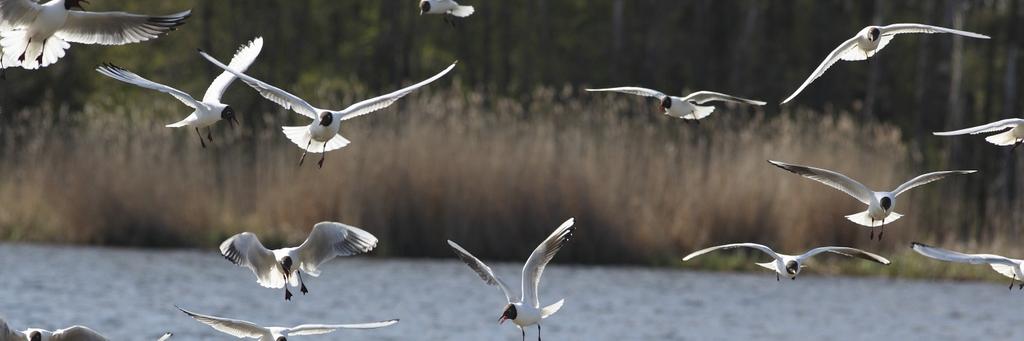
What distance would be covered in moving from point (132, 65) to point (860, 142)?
1942cm

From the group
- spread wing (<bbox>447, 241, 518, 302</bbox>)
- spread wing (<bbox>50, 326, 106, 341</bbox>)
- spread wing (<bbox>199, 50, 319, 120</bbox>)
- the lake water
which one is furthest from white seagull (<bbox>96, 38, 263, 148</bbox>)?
the lake water

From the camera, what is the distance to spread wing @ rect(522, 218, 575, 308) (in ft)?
26.3

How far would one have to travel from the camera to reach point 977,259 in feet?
24.7

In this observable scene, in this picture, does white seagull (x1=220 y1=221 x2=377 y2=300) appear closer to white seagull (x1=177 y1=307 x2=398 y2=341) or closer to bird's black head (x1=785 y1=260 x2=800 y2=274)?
white seagull (x1=177 y1=307 x2=398 y2=341)

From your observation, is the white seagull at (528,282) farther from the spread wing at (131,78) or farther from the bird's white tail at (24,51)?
the bird's white tail at (24,51)

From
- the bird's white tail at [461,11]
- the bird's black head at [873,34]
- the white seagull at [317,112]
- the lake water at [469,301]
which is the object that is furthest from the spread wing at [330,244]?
the lake water at [469,301]

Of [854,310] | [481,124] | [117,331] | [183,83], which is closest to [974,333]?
[854,310]

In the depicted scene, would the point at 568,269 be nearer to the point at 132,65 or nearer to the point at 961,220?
the point at 961,220

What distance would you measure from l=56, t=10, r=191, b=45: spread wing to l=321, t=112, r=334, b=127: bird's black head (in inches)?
30.3

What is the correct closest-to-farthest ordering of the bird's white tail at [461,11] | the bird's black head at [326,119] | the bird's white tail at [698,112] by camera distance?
the bird's black head at [326,119]
the bird's white tail at [461,11]
the bird's white tail at [698,112]

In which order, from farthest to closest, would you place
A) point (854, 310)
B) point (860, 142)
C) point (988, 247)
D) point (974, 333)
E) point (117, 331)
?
1. point (860, 142)
2. point (988, 247)
3. point (854, 310)
4. point (974, 333)
5. point (117, 331)

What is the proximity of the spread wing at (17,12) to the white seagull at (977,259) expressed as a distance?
3658 millimetres

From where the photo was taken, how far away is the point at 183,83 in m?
34.2

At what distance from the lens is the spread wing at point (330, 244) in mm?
7953
